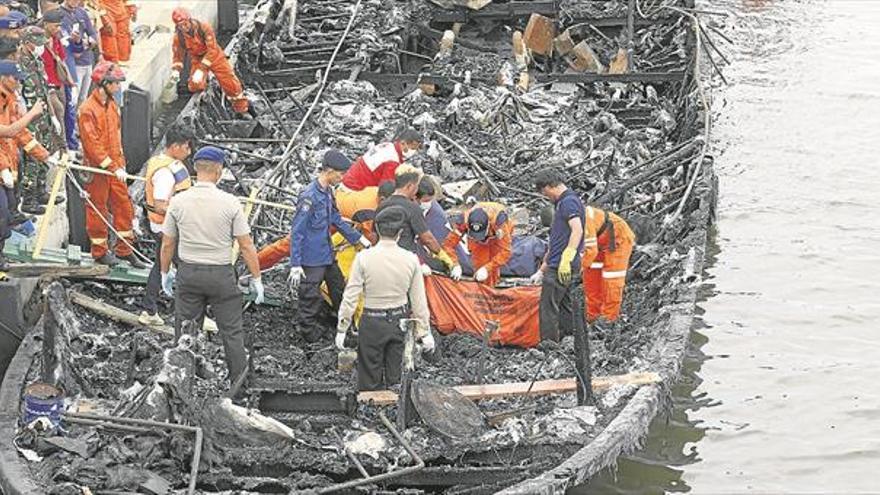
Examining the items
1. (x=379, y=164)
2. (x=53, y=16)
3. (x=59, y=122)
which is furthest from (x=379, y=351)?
(x=53, y=16)

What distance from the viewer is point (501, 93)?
16266mm

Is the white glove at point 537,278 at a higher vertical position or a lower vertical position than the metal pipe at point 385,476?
higher

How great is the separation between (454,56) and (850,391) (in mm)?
7383

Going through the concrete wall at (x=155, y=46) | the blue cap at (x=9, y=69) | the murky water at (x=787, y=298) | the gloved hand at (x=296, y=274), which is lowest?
the murky water at (x=787, y=298)

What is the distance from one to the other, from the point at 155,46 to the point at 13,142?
321 inches

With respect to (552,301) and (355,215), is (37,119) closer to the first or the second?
(355,215)

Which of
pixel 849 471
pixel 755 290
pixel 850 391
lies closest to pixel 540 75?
pixel 755 290

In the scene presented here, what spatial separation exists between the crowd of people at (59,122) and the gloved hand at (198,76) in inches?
40.0

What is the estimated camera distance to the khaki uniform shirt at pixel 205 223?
31.4 feet

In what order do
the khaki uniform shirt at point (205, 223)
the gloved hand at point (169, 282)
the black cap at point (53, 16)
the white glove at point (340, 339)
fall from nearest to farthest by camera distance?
the khaki uniform shirt at point (205, 223)
the white glove at point (340, 339)
the gloved hand at point (169, 282)
the black cap at point (53, 16)

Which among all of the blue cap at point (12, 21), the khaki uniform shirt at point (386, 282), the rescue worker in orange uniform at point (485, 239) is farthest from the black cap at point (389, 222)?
the blue cap at point (12, 21)

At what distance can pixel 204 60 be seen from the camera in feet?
52.4

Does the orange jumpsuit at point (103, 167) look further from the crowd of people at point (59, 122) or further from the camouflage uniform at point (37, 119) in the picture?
the camouflage uniform at point (37, 119)

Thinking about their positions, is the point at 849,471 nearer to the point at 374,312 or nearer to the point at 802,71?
the point at 374,312
